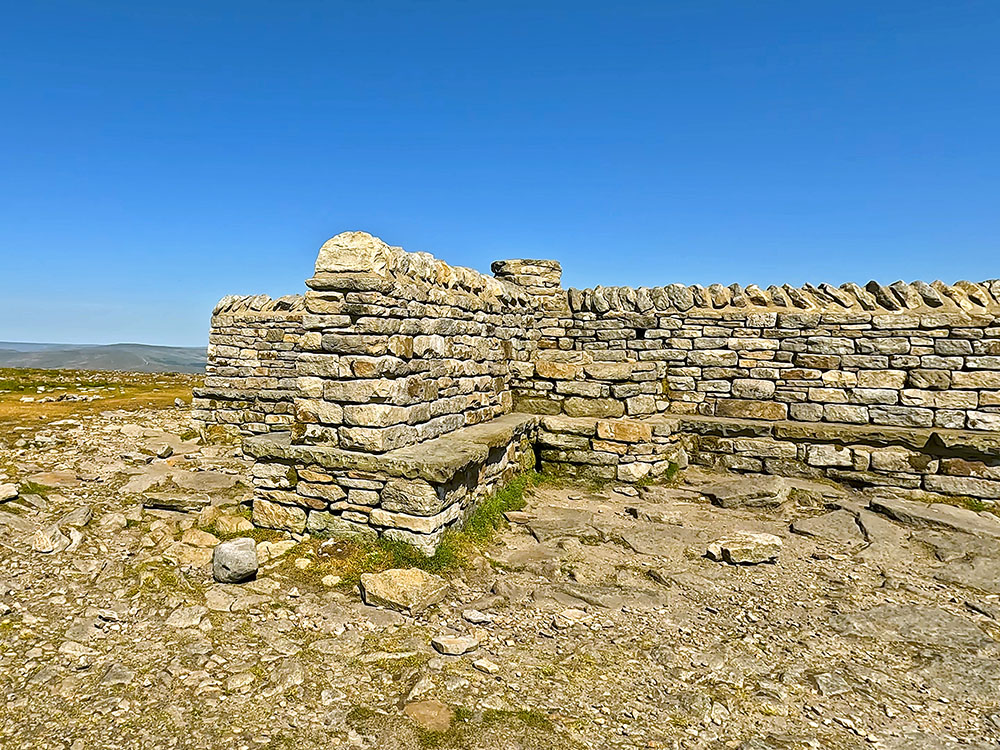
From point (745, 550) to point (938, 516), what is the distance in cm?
288

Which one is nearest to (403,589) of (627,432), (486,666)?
(486,666)

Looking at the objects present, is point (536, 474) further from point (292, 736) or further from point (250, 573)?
point (292, 736)

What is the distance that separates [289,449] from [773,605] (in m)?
4.81

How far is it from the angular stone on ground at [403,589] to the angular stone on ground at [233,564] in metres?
1.02

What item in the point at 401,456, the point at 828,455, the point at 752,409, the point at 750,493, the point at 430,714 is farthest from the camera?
the point at 752,409

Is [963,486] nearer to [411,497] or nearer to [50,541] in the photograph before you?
[411,497]

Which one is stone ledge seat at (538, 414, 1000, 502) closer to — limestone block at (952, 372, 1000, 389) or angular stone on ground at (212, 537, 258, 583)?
limestone block at (952, 372, 1000, 389)

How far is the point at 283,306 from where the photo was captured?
12.4 meters

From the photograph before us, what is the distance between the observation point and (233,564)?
4953 mm

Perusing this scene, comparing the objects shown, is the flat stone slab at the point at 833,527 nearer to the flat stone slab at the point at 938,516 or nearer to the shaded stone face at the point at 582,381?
the flat stone slab at the point at 938,516

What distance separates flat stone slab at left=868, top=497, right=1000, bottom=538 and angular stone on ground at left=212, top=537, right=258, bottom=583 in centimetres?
726

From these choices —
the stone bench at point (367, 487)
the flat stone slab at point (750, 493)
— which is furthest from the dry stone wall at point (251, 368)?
the flat stone slab at point (750, 493)

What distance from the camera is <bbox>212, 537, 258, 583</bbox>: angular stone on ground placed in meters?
4.96

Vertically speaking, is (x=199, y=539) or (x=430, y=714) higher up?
(x=199, y=539)
